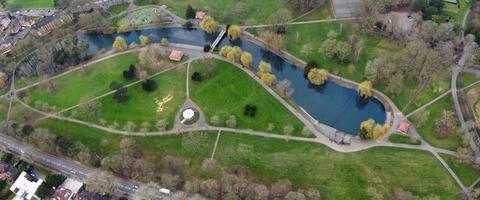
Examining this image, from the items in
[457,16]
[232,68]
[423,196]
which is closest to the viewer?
[423,196]

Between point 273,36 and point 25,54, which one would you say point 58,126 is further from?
point 273,36

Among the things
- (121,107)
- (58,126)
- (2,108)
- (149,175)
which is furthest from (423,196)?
(2,108)

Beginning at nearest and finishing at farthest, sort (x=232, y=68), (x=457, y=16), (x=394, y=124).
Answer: (x=394, y=124) < (x=232, y=68) < (x=457, y=16)

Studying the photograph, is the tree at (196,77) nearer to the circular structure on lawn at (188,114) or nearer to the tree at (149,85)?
the circular structure on lawn at (188,114)

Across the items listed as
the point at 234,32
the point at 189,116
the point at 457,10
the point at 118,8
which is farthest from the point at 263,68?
the point at 457,10

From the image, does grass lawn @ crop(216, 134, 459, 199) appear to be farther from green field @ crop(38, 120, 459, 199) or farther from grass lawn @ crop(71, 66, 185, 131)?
grass lawn @ crop(71, 66, 185, 131)

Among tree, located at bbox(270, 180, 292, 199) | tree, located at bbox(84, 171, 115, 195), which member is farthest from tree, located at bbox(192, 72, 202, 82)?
tree, located at bbox(270, 180, 292, 199)

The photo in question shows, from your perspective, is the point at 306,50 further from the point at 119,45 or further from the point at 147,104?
the point at 119,45
